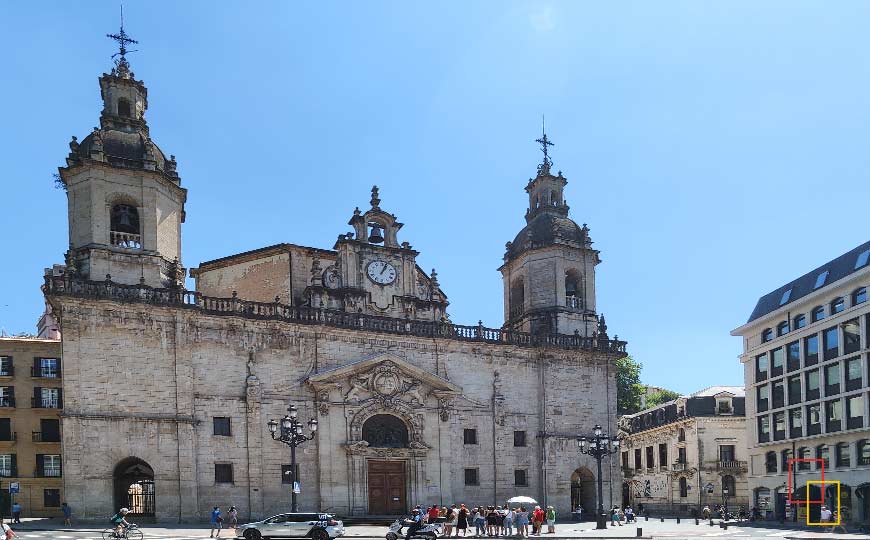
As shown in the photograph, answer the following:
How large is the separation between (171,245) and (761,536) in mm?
29468

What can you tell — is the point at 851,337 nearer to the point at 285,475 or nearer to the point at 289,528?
the point at 285,475

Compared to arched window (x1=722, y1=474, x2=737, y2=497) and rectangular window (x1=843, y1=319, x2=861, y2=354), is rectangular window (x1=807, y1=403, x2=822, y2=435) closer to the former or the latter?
rectangular window (x1=843, y1=319, x2=861, y2=354)

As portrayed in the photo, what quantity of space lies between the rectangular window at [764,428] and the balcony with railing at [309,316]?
33.0 ft

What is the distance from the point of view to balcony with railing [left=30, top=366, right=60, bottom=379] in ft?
161

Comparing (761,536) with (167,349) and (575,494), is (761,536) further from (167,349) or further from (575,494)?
(167,349)

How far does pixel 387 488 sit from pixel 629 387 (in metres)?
41.8

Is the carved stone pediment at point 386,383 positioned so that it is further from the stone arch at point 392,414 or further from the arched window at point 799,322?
the arched window at point 799,322

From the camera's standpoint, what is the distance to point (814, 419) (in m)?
46.7

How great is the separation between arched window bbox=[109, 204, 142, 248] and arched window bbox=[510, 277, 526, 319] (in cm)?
2326

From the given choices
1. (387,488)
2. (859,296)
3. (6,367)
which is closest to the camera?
(859,296)

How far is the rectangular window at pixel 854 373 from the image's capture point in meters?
42.4

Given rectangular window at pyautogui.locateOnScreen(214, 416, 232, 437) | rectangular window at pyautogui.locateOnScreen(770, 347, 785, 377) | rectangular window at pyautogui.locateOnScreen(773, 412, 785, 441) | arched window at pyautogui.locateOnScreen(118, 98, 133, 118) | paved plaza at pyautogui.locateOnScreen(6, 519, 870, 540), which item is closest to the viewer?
paved plaza at pyautogui.locateOnScreen(6, 519, 870, 540)

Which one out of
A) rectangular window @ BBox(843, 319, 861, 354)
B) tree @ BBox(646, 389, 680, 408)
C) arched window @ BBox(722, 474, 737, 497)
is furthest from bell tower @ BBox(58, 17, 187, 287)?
tree @ BBox(646, 389, 680, 408)

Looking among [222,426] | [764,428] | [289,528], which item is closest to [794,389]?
[764,428]
